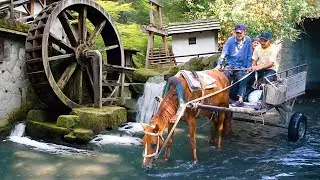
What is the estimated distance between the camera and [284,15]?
16.1m

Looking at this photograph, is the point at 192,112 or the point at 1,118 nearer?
the point at 192,112

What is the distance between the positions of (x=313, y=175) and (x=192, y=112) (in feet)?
7.48

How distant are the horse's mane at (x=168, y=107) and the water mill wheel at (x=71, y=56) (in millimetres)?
4486

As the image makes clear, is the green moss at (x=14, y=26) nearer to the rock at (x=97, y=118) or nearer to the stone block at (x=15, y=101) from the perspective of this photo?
the stone block at (x=15, y=101)

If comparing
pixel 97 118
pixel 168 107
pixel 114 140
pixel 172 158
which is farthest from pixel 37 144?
pixel 168 107

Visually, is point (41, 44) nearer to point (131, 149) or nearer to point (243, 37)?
point (131, 149)

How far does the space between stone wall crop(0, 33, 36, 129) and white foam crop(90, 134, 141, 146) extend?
277 cm

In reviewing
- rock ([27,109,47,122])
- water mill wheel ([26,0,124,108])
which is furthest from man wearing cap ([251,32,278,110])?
rock ([27,109,47,122])

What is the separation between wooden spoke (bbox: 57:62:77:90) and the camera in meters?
11.3

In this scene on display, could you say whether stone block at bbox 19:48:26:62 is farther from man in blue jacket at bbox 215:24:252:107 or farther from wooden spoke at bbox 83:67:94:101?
man in blue jacket at bbox 215:24:252:107

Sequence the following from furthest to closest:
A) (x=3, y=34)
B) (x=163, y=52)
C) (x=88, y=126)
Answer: (x=163, y=52) → (x=3, y=34) → (x=88, y=126)

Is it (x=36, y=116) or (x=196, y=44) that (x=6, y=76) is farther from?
(x=196, y=44)

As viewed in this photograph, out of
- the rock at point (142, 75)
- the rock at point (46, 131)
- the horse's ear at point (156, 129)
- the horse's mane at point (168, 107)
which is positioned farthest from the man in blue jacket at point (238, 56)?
the rock at point (142, 75)

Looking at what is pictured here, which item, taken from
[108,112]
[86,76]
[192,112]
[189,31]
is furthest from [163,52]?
[192,112]
